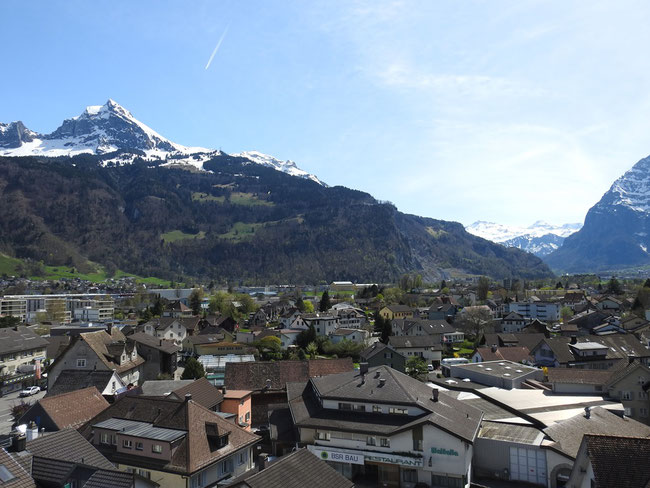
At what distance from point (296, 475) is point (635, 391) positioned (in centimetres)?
3302

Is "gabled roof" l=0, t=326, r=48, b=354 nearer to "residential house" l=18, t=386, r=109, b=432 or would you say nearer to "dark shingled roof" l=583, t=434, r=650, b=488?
"residential house" l=18, t=386, r=109, b=432

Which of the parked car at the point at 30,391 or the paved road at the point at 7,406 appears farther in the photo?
the parked car at the point at 30,391

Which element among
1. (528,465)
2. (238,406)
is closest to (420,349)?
(238,406)

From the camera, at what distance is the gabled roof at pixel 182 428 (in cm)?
2145

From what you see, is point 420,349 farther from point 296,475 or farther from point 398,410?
point 296,475

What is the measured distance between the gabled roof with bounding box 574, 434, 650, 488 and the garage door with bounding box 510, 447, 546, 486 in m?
7.27

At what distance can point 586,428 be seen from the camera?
2794 centimetres

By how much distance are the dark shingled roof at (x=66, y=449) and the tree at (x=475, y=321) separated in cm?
7354

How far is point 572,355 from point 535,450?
3234cm

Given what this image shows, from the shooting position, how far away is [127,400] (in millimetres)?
26328

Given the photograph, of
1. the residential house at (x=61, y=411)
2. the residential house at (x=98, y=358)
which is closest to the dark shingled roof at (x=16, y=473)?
the residential house at (x=61, y=411)

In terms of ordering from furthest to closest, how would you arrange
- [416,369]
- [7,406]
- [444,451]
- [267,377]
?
[416,369] < [7,406] < [267,377] < [444,451]

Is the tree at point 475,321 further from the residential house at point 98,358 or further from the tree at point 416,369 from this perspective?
the residential house at point 98,358

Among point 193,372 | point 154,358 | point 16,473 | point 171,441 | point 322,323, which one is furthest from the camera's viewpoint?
point 322,323
